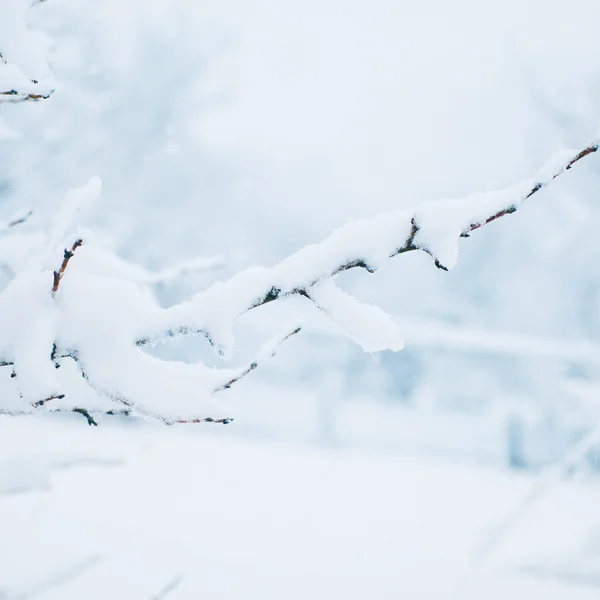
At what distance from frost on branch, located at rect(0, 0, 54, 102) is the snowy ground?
68 centimetres

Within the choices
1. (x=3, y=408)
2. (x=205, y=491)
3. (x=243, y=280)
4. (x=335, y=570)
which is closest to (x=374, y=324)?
(x=243, y=280)

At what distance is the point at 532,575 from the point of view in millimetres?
1702

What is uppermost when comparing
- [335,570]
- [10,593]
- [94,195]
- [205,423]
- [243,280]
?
[94,195]

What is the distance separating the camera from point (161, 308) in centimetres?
60

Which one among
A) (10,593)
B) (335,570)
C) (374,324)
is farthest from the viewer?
(335,570)

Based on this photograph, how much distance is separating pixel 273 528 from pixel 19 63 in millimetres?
1688

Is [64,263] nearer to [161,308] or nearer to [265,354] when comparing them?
[161,308]

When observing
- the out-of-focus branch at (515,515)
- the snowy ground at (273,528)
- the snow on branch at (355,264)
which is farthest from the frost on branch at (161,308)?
the out-of-focus branch at (515,515)

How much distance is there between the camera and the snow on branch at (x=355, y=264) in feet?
1.47

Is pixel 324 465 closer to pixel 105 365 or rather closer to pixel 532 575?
pixel 532 575

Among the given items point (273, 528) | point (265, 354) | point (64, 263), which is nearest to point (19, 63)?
point (64, 263)

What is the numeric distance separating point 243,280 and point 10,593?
4.48 ft

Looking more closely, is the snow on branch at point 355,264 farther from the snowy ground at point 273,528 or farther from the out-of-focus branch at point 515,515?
the out-of-focus branch at point 515,515

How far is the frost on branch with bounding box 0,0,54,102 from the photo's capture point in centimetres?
66
